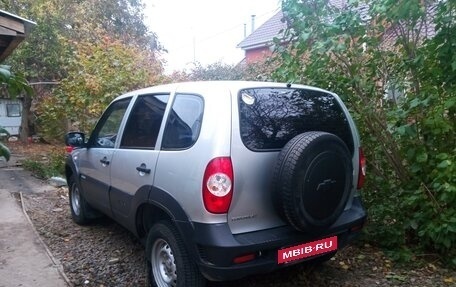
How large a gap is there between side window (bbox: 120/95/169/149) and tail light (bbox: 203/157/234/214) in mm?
841

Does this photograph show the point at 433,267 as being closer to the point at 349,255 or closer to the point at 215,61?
the point at 349,255

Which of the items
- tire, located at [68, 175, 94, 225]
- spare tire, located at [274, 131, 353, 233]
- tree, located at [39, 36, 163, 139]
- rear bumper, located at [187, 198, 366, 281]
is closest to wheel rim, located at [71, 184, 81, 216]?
tire, located at [68, 175, 94, 225]

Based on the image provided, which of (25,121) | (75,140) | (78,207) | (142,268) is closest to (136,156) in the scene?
(142,268)

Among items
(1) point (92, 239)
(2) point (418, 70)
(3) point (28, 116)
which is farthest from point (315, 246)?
(3) point (28, 116)

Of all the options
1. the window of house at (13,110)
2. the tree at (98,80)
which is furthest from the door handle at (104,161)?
the window of house at (13,110)

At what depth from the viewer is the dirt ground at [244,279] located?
360cm

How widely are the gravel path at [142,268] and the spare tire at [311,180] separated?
955mm

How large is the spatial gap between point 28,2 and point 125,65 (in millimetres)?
7906

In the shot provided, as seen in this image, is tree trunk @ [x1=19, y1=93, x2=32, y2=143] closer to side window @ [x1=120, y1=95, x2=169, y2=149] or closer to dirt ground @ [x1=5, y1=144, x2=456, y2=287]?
dirt ground @ [x1=5, y1=144, x2=456, y2=287]

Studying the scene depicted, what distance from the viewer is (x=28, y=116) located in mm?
19578

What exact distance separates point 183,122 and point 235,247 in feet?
3.44

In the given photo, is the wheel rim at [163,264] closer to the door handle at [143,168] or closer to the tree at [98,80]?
the door handle at [143,168]

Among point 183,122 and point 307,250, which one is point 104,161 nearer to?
point 183,122

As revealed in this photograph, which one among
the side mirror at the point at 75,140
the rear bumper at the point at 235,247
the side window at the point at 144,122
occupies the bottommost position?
the rear bumper at the point at 235,247
